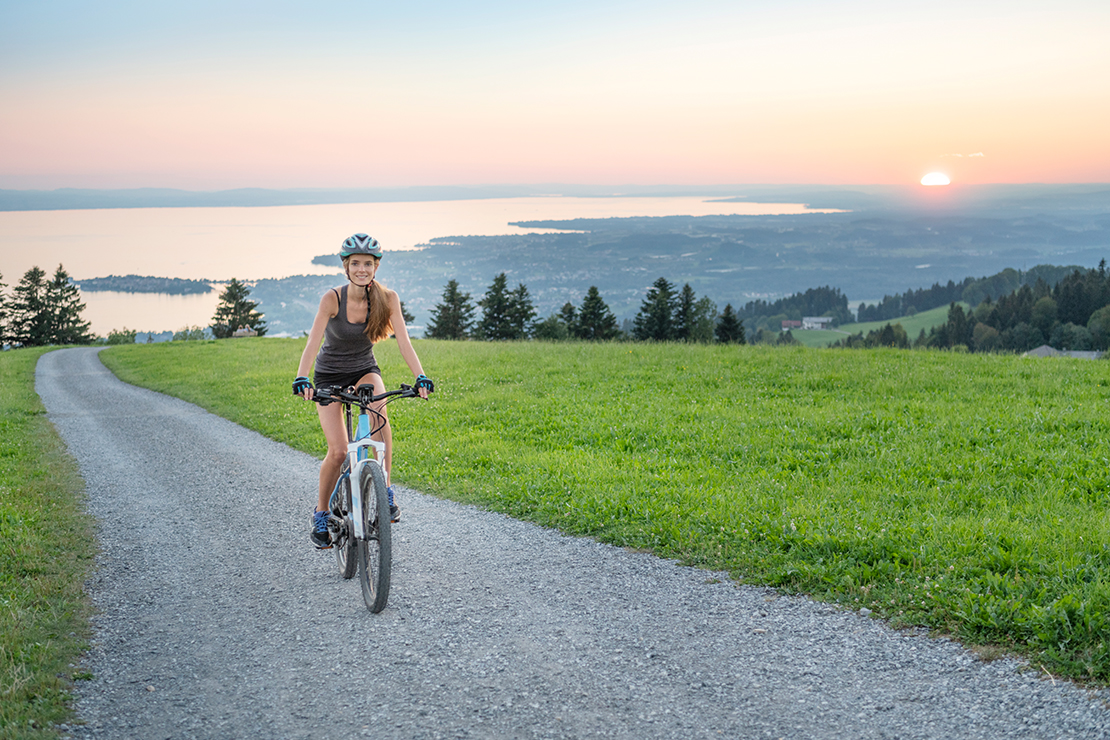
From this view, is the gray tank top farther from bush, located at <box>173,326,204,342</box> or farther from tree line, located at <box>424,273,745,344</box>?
tree line, located at <box>424,273,745,344</box>

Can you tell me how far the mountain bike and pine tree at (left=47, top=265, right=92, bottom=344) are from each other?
84686mm

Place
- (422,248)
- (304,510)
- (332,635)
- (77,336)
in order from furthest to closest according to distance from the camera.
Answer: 1. (422,248)
2. (77,336)
3. (304,510)
4. (332,635)

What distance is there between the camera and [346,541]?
20.1 ft

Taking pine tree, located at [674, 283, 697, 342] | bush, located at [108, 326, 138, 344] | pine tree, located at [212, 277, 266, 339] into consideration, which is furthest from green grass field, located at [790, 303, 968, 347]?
bush, located at [108, 326, 138, 344]

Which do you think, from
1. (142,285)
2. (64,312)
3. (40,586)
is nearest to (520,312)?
(64,312)

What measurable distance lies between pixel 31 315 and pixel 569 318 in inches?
2286

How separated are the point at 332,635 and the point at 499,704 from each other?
1.64 metres

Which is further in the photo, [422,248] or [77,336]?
[422,248]

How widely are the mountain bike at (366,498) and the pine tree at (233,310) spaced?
7949cm

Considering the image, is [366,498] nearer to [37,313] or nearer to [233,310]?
[233,310]

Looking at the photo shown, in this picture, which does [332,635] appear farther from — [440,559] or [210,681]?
[440,559]

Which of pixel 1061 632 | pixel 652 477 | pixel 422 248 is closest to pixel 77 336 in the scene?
pixel 422 248

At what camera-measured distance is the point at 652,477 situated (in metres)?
8.92

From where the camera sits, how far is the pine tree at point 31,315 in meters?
74.6
